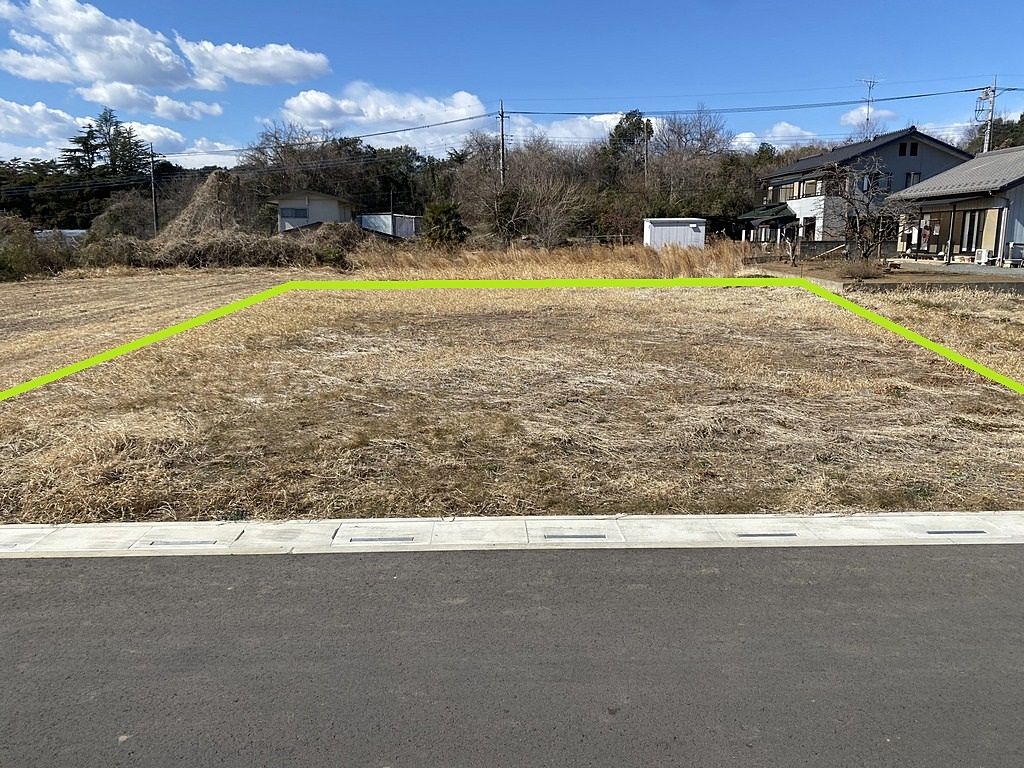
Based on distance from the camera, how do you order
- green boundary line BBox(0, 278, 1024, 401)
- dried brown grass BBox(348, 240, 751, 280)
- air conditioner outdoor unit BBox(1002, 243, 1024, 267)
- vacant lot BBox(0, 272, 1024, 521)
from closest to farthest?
vacant lot BBox(0, 272, 1024, 521) → green boundary line BBox(0, 278, 1024, 401) → dried brown grass BBox(348, 240, 751, 280) → air conditioner outdoor unit BBox(1002, 243, 1024, 267)

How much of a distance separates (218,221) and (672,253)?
20982mm

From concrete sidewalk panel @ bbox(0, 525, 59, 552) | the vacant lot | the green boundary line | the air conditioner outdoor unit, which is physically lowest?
concrete sidewalk panel @ bbox(0, 525, 59, 552)

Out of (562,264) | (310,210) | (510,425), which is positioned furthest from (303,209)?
(510,425)

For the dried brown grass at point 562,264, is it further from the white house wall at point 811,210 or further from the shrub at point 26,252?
the white house wall at point 811,210

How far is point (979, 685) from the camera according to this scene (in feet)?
7.80

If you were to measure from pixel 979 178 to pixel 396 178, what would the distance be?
36911 mm

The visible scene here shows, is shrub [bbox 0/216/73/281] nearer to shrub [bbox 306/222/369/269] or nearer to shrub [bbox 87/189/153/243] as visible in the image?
shrub [bbox 87/189/153/243]

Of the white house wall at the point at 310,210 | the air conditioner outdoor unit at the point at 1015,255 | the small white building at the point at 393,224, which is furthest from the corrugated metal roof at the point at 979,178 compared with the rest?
the white house wall at the point at 310,210

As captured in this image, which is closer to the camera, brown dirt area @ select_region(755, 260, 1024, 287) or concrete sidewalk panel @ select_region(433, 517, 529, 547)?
concrete sidewalk panel @ select_region(433, 517, 529, 547)

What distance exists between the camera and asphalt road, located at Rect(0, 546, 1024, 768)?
6.95 ft

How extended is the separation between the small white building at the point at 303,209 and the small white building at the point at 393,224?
2.10 m

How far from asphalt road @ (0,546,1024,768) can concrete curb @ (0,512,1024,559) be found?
0.12m

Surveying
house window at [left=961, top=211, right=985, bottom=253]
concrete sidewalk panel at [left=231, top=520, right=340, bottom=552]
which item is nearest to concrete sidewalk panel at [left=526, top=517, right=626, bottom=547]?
concrete sidewalk panel at [left=231, top=520, right=340, bottom=552]

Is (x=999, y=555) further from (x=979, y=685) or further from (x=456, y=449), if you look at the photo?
(x=456, y=449)
